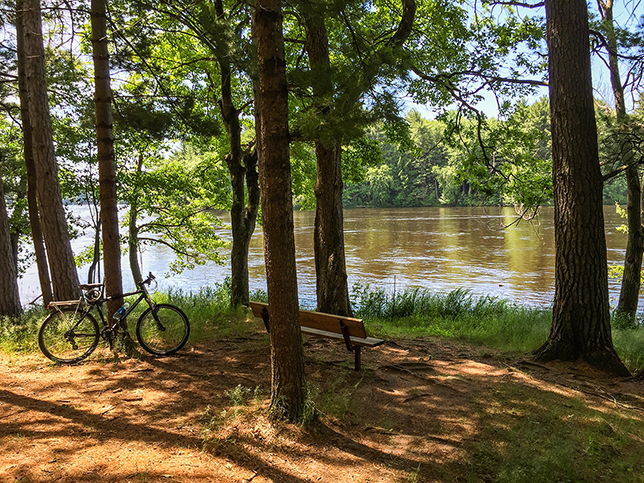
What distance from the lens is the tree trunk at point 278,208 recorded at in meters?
3.58

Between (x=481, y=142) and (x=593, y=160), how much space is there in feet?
10.7

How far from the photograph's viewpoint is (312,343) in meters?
6.36

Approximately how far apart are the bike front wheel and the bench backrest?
Answer: 108cm

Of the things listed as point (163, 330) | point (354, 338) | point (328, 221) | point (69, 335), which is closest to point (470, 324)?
point (328, 221)

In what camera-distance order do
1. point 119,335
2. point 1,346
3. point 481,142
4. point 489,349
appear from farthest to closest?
point 481,142 < point 489,349 < point 1,346 < point 119,335

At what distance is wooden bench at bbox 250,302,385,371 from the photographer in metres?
5.00

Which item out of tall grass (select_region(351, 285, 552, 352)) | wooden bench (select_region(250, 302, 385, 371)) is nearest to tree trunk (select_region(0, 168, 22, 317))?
wooden bench (select_region(250, 302, 385, 371))

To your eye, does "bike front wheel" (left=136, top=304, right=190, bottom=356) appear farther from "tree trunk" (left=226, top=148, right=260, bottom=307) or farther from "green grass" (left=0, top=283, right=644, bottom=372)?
"tree trunk" (left=226, top=148, right=260, bottom=307)

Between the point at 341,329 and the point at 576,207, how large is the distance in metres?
3.34

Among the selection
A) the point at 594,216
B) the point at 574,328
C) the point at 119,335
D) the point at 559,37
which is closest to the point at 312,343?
the point at 119,335

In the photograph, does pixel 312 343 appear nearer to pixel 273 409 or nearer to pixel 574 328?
pixel 273 409

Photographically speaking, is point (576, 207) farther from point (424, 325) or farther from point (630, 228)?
point (630, 228)

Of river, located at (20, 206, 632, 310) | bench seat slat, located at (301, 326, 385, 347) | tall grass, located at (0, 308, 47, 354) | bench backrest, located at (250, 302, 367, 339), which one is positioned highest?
bench backrest, located at (250, 302, 367, 339)

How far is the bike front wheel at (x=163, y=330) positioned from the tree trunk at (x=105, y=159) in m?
0.46
